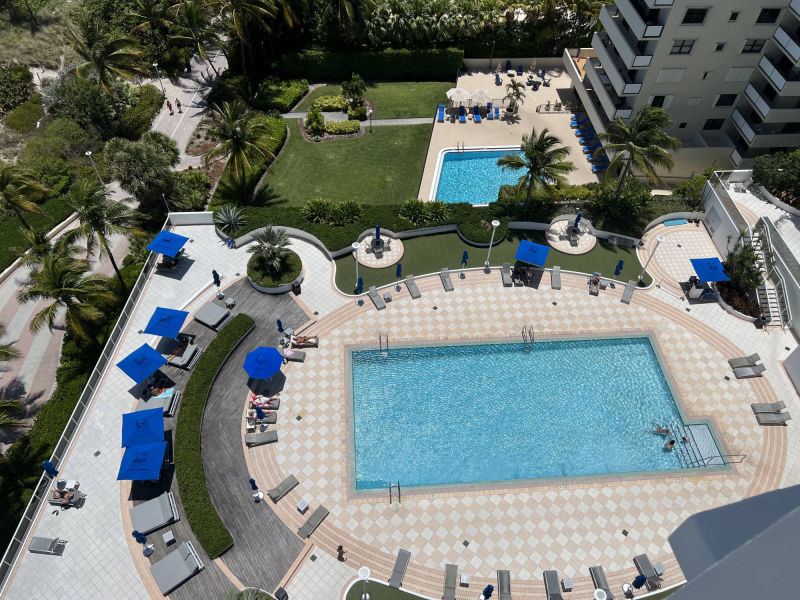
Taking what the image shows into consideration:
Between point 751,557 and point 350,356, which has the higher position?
point 350,356

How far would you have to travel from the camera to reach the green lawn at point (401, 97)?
201 feet

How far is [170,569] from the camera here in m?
28.8

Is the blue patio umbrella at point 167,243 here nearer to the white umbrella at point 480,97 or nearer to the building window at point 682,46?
the white umbrella at point 480,97

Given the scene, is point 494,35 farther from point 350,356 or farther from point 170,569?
point 170,569

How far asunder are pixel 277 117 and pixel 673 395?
4705 centimetres

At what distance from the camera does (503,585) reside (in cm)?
2881

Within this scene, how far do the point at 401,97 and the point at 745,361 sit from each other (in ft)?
149

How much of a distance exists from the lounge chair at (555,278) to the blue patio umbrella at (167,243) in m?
29.8

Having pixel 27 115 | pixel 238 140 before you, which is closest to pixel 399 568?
pixel 238 140

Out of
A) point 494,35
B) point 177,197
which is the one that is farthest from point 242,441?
point 494,35

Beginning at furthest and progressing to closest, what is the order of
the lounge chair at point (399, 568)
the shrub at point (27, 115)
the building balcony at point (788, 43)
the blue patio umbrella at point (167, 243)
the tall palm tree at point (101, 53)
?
1. the shrub at point (27, 115)
2. the tall palm tree at point (101, 53)
3. the building balcony at point (788, 43)
4. the blue patio umbrella at point (167, 243)
5. the lounge chair at point (399, 568)

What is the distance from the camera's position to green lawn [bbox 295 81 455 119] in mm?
61281

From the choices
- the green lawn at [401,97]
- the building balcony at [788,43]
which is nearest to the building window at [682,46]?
the building balcony at [788,43]

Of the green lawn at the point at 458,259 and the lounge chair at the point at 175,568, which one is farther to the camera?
the green lawn at the point at 458,259
